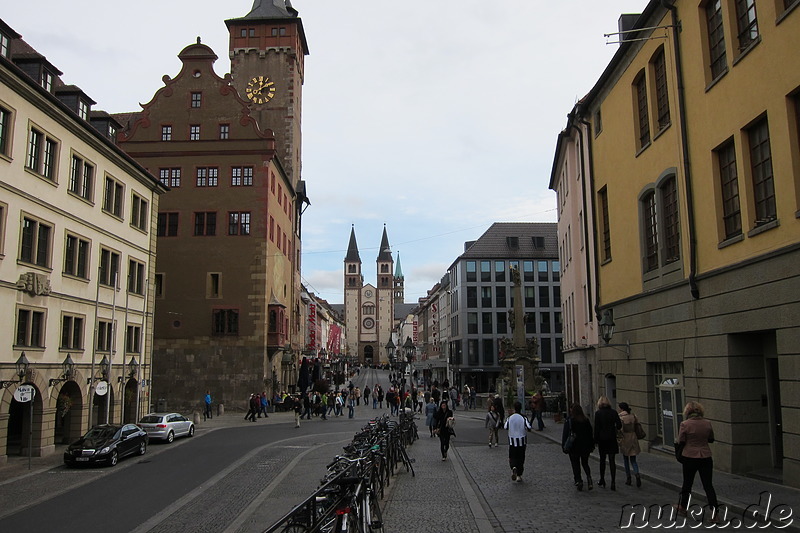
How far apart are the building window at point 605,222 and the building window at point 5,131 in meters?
20.5

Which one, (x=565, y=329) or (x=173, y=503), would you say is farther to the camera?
(x=565, y=329)

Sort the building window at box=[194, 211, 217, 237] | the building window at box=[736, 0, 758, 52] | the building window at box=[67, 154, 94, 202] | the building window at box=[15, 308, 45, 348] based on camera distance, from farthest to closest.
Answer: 1. the building window at box=[194, 211, 217, 237]
2. the building window at box=[67, 154, 94, 202]
3. the building window at box=[15, 308, 45, 348]
4. the building window at box=[736, 0, 758, 52]

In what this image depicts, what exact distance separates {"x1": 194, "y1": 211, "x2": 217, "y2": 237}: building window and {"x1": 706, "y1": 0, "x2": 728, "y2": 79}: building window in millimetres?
38478

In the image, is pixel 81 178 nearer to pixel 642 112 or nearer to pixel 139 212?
pixel 139 212

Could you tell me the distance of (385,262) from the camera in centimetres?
19500

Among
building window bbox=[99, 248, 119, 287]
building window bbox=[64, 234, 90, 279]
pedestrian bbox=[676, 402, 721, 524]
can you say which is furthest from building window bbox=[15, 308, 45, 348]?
pedestrian bbox=[676, 402, 721, 524]

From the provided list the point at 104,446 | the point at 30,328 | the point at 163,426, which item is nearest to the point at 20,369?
the point at 30,328

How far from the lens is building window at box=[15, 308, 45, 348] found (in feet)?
76.6

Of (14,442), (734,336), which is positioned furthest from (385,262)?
(734,336)

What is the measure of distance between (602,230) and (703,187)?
9.19m

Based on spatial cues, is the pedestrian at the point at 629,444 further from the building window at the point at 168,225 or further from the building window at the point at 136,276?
the building window at the point at 168,225

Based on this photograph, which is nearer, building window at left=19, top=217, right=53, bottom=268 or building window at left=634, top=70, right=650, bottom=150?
building window at left=634, top=70, right=650, bottom=150

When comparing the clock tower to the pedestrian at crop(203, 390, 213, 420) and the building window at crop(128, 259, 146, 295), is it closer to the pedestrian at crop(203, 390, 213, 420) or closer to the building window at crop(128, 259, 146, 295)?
the pedestrian at crop(203, 390, 213, 420)

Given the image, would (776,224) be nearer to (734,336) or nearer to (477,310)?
(734,336)
